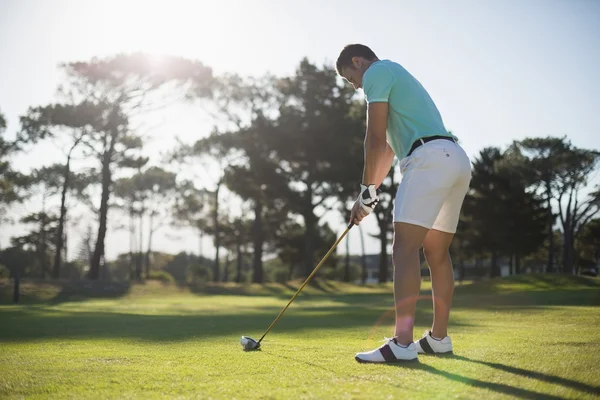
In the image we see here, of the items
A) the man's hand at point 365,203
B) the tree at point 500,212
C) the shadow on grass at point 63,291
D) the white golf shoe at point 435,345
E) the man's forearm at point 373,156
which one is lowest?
the shadow on grass at point 63,291

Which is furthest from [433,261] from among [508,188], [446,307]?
[508,188]

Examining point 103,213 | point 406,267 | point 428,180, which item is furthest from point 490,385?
point 103,213

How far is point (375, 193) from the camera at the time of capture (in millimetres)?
4090

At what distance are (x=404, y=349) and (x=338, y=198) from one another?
39369 mm

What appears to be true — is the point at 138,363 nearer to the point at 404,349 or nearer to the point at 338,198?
the point at 404,349

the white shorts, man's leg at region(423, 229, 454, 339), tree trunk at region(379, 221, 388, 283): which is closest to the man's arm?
the white shorts

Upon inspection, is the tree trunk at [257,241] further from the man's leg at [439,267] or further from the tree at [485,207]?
the man's leg at [439,267]

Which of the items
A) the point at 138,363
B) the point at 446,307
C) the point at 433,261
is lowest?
the point at 138,363

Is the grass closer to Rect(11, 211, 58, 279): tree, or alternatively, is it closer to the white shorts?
the white shorts

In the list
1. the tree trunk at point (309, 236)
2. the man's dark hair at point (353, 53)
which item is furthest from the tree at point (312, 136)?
the man's dark hair at point (353, 53)

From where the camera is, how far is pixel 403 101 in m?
4.02

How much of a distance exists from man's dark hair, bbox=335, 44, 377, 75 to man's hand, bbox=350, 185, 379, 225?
97cm

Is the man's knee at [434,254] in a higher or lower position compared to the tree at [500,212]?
lower

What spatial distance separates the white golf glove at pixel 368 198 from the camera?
4.03 meters
